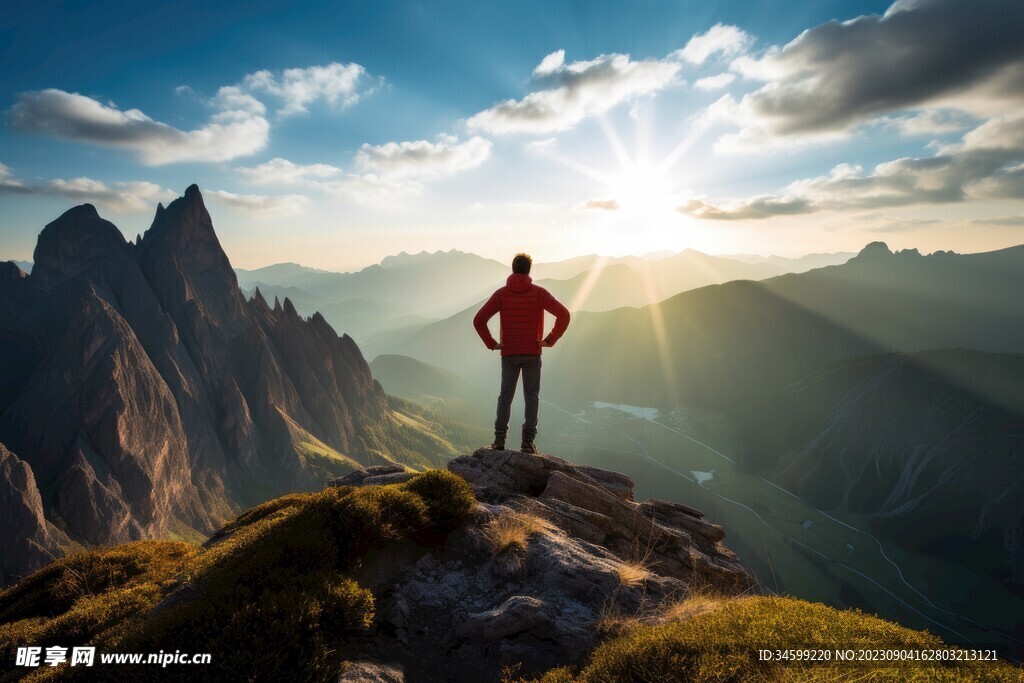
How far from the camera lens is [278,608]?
5887mm

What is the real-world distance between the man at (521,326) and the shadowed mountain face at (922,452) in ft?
509

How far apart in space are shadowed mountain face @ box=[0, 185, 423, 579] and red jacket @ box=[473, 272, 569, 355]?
97.7m

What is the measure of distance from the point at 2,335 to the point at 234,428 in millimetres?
51286

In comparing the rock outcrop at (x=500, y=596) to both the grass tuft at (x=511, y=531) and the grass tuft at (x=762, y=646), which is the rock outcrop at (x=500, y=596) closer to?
the grass tuft at (x=511, y=531)

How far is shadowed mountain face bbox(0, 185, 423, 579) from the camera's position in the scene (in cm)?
8738

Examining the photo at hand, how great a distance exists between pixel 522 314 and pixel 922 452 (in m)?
183

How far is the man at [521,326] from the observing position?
13.1m

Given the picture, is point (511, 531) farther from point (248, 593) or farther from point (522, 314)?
point (522, 314)

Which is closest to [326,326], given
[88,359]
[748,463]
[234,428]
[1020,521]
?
[234,428]

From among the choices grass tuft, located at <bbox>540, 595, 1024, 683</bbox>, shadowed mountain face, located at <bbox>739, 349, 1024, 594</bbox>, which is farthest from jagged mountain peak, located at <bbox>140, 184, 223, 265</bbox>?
shadowed mountain face, located at <bbox>739, 349, 1024, 594</bbox>

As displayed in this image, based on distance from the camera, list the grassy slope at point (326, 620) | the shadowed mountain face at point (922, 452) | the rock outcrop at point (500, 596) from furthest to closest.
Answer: the shadowed mountain face at point (922, 452) < the rock outcrop at point (500, 596) < the grassy slope at point (326, 620)

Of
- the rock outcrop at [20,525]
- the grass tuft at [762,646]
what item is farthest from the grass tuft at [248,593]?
the rock outcrop at [20,525]

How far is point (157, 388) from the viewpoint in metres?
105

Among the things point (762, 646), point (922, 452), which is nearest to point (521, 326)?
point (762, 646)
